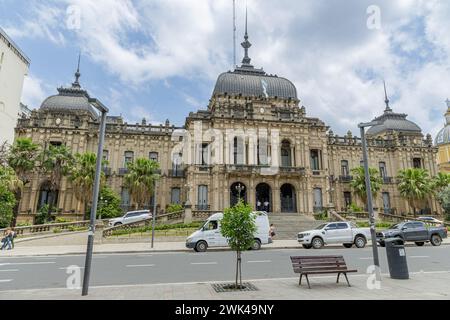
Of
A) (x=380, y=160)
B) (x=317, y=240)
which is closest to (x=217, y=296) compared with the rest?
(x=317, y=240)

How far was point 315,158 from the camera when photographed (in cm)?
4312

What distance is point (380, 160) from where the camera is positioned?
48094 mm

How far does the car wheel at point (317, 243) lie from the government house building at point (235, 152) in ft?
47.7

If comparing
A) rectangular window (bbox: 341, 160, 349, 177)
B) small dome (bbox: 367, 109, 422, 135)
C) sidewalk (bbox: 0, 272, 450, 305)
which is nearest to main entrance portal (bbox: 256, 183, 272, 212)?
rectangular window (bbox: 341, 160, 349, 177)

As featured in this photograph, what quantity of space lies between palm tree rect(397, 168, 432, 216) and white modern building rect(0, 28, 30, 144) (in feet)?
148

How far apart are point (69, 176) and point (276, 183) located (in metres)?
25.9

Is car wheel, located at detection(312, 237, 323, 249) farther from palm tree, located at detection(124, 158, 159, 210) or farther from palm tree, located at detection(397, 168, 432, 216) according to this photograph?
palm tree, located at detection(397, 168, 432, 216)

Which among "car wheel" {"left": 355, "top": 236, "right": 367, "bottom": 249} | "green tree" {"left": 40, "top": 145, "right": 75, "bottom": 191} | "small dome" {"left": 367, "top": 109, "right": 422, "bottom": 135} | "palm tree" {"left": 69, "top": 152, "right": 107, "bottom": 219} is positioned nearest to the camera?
"car wheel" {"left": 355, "top": 236, "right": 367, "bottom": 249}

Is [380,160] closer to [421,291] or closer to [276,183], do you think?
[276,183]

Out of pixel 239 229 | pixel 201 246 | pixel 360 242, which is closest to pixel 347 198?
pixel 360 242

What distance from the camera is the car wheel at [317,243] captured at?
2094 cm

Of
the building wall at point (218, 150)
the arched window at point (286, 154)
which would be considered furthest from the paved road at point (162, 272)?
the arched window at point (286, 154)

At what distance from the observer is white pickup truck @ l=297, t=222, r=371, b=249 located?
2108 cm

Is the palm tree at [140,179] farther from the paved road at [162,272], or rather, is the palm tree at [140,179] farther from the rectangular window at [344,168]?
the rectangular window at [344,168]
